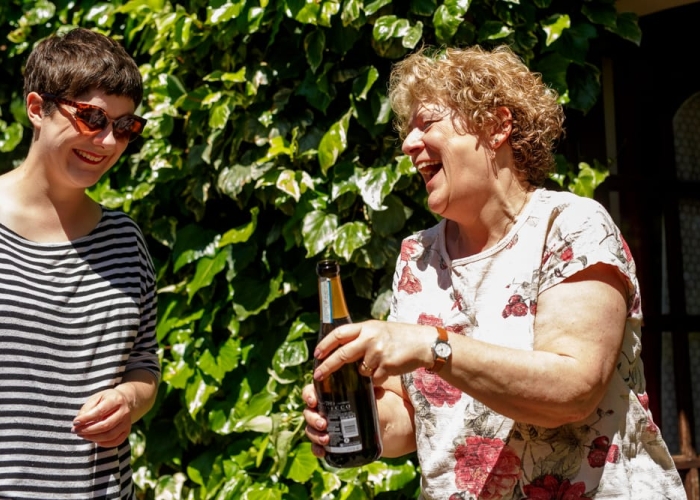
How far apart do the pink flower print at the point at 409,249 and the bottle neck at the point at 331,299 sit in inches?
10.0

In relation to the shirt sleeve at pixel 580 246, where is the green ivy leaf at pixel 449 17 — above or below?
above

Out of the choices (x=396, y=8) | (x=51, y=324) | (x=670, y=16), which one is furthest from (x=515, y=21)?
(x=51, y=324)

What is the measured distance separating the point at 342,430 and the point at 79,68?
3.47ft

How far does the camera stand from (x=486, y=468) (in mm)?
1980

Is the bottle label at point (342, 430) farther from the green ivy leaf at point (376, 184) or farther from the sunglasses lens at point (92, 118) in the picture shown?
the green ivy leaf at point (376, 184)

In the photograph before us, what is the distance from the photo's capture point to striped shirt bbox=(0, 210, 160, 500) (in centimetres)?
204

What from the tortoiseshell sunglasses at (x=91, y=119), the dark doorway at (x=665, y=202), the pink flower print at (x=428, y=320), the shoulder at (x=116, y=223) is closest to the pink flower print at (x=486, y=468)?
the pink flower print at (x=428, y=320)

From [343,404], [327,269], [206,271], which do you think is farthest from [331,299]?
[206,271]

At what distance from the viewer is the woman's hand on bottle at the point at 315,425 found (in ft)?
6.31

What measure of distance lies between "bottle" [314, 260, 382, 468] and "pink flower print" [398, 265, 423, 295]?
7.3 inches

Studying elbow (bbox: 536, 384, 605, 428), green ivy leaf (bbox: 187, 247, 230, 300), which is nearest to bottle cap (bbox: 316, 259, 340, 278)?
elbow (bbox: 536, 384, 605, 428)

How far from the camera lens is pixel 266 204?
3.46 meters

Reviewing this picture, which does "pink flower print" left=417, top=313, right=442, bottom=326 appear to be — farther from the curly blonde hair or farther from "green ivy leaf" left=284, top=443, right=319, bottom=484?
"green ivy leaf" left=284, top=443, right=319, bottom=484

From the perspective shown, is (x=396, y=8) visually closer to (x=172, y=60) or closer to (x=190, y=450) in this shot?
(x=172, y=60)
